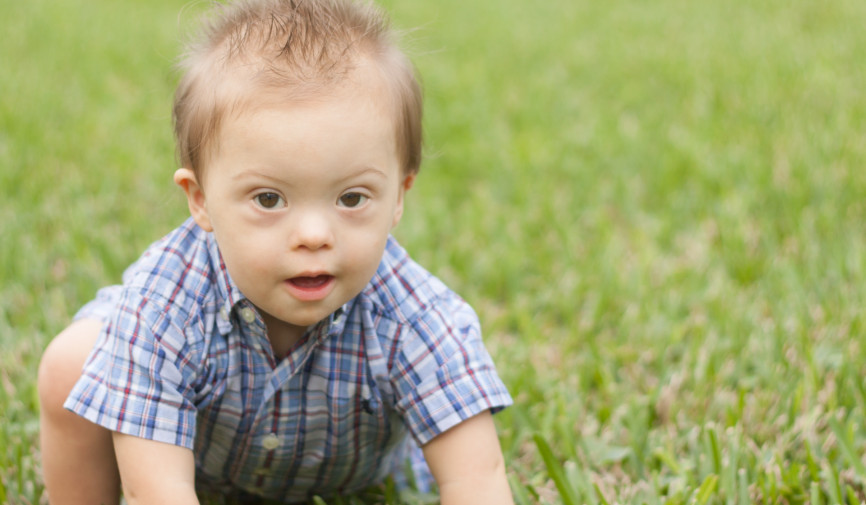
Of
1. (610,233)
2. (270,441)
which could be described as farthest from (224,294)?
(610,233)

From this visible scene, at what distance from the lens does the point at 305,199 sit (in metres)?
1.32

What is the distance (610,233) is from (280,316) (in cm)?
177

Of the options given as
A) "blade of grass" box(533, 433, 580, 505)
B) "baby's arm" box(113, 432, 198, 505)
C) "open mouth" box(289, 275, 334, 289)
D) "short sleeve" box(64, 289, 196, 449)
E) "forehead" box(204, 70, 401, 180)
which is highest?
"forehead" box(204, 70, 401, 180)

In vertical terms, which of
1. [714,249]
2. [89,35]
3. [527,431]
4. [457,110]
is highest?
[89,35]

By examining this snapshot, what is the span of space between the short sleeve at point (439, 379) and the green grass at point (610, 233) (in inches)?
12.3

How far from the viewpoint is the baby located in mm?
1330

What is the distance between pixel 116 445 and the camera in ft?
4.78

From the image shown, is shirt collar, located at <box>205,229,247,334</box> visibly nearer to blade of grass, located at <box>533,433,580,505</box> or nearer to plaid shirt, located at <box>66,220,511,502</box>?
plaid shirt, located at <box>66,220,511,502</box>

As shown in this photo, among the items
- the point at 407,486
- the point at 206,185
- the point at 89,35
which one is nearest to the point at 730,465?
the point at 407,486

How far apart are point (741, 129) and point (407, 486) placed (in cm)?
260

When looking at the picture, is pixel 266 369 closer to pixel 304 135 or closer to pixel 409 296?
pixel 409 296

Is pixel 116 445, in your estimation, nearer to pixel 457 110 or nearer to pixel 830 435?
pixel 830 435

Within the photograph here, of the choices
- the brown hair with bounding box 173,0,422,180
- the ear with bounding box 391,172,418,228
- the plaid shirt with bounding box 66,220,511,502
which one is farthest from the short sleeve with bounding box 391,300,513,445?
the brown hair with bounding box 173,0,422,180

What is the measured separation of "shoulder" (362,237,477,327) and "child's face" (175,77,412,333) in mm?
156
